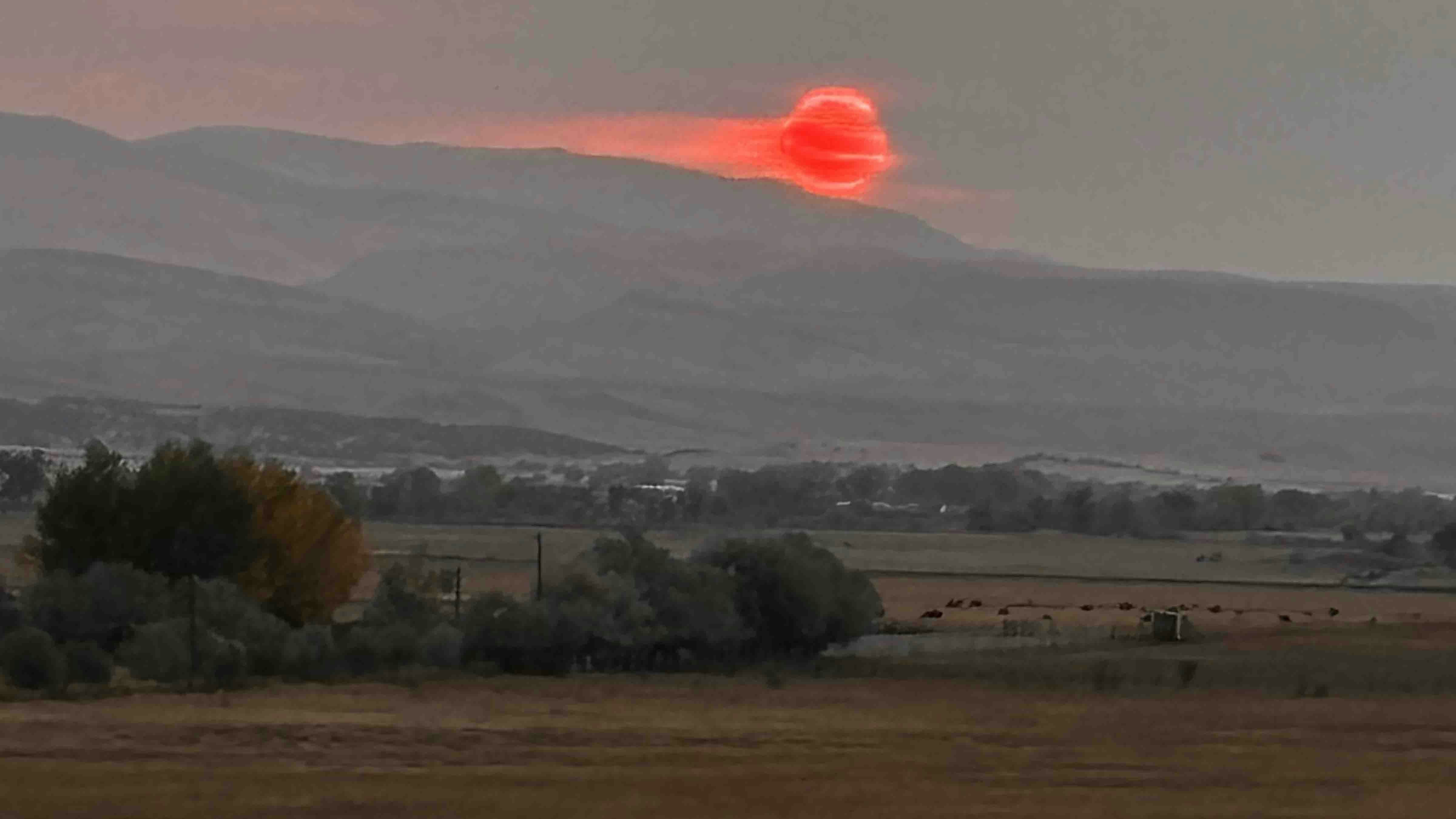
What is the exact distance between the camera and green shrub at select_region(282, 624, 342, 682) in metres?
62.3

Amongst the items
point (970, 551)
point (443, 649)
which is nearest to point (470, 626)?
point (443, 649)

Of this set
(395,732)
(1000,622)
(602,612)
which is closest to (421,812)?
(395,732)

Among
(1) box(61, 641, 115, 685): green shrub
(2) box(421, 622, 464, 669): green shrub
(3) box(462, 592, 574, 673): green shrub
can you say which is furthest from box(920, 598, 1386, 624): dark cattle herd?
(1) box(61, 641, 115, 685): green shrub

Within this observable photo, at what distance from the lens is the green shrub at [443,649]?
64.2 m

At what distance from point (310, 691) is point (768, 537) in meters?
20.9

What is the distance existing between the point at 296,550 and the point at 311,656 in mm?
14116

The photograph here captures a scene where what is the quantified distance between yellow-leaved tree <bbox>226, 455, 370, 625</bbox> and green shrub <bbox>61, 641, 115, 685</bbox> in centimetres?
1262

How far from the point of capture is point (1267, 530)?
154250 millimetres

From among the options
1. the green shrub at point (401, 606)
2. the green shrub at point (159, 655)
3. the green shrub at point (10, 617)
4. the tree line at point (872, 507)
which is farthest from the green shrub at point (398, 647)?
the tree line at point (872, 507)

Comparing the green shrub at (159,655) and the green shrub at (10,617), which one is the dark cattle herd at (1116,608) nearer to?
the green shrub at (10,617)

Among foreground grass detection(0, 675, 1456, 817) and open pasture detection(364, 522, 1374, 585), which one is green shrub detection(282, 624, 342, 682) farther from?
open pasture detection(364, 522, 1374, 585)

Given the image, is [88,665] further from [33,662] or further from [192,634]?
[192,634]

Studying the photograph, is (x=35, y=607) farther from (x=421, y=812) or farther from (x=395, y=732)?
(x=421, y=812)

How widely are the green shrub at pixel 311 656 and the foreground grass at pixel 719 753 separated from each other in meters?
2.76
